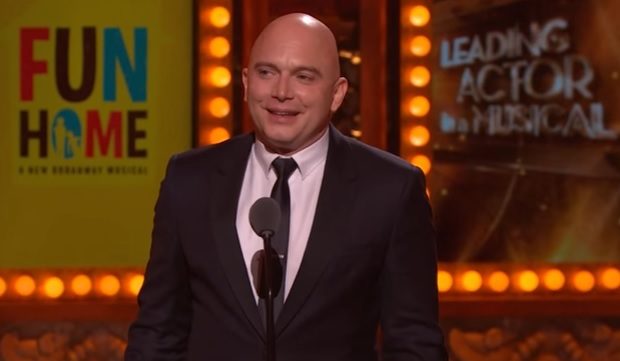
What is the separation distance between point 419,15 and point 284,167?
2708 mm

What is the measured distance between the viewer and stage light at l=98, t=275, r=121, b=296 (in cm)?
479

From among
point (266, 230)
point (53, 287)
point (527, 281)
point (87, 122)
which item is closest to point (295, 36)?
point (266, 230)

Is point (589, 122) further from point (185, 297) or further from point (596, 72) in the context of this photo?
point (185, 297)

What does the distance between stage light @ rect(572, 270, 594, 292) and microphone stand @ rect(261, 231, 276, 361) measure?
3.13m

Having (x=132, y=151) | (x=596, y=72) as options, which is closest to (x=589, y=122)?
(x=596, y=72)

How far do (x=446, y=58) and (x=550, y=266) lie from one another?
91 cm

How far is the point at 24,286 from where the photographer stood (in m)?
4.79

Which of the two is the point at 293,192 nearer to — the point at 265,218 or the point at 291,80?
the point at 291,80

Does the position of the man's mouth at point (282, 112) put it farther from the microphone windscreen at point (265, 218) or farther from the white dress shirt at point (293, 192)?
the microphone windscreen at point (265, 218)

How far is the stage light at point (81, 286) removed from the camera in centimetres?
479

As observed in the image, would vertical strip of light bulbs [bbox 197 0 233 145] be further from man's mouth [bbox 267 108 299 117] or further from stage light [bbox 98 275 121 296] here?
man's mouth [bbox 267 108 299 117]

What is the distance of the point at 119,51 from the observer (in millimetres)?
4812

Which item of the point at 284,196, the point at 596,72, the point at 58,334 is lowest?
the point at 58,334

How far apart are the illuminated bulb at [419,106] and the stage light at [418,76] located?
52 millimetres
